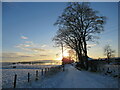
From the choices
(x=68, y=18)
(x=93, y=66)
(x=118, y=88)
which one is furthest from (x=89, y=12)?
(x=118, y=88)

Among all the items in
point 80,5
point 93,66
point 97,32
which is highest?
point 80,5

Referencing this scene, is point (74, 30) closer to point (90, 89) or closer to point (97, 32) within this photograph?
point (97, 32)

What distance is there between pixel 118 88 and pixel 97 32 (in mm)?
15454

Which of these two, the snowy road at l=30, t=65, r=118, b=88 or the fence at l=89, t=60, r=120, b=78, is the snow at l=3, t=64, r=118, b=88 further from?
the fence at l=89, t=60, r=120, b=78

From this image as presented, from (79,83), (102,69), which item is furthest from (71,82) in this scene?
(102,69)

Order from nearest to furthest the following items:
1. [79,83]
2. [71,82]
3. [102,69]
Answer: [79,83] < [71,82] < [102,69]

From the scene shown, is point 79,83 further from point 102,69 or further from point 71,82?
point 102,69

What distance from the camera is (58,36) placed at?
1145 inches

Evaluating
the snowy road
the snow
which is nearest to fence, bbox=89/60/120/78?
the snow

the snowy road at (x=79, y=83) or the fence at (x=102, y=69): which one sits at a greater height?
the snowy road at (x=79, y=83)

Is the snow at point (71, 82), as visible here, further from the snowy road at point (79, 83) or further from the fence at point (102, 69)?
the fence at point (102, 69)

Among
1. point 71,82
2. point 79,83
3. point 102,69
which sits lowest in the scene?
point 102,69

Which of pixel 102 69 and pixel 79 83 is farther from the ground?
pixel 79 83

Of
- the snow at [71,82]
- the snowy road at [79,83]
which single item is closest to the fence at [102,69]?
the snow at [71,82]
